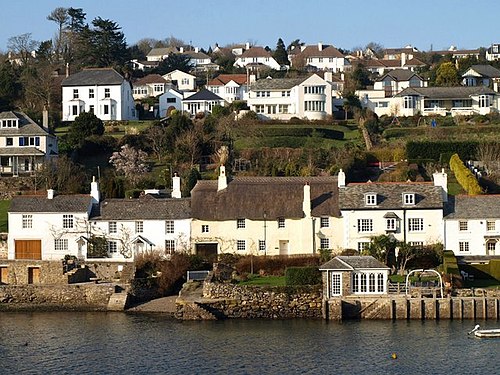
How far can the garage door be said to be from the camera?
65875 mm

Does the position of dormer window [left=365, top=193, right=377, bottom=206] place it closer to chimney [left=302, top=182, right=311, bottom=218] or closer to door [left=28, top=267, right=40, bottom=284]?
chimney [left=302, top=182, right=311, bottom=218]

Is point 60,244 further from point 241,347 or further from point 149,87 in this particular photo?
point 149,87

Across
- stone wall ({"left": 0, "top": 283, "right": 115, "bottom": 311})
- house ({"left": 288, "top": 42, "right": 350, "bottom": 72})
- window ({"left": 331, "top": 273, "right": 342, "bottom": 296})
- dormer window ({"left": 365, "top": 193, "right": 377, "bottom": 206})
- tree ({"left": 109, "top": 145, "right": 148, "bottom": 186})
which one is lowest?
stone wall ({"left": 0, "top": 283, "right": 115, "bottom": 311})

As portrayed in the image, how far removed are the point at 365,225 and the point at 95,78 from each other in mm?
46871

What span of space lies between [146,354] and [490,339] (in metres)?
13.7

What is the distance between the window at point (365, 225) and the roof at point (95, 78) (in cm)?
4418

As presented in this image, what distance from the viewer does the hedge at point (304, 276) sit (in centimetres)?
5538

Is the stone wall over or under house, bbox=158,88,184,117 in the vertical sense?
under

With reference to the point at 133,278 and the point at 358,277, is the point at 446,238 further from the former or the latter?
the point at 133,278

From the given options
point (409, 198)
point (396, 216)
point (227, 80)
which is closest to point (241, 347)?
point (396, 216)

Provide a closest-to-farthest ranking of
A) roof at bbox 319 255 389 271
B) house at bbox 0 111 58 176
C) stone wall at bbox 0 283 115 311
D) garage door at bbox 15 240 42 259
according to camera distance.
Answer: roof at bbox 319 255 389 271 < stone wall at bbox 0 283 115 311 < garage door at bbox 15 240 42 259 < house at bbox 0 111 58 176

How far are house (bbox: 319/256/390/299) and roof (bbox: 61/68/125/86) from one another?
170 ft

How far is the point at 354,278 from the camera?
54.8 m

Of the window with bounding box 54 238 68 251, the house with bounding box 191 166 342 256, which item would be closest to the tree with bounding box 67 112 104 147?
the window with bounding box 54 238 68 251
